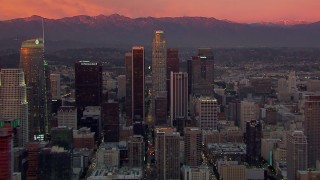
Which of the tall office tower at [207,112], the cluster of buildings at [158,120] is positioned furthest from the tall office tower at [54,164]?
the tall office tower at [207,112]

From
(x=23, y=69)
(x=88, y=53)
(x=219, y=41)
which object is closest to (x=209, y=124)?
(x=219, y=41)

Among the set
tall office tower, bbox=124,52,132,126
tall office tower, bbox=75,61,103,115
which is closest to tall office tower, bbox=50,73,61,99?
tall office tower, bbox=75,61,103,115

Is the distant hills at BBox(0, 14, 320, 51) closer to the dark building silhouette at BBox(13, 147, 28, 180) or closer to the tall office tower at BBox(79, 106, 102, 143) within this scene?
the tall office tower at BBox(79, 106, 102, 143)

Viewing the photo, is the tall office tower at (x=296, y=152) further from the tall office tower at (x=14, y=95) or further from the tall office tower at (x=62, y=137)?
the tall office tower at (x=14, y=95)

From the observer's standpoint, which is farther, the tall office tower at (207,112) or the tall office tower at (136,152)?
the tall office tower at (207,112)

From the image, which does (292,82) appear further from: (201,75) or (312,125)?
(312,125)

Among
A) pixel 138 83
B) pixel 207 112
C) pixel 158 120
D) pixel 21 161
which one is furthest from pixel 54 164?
pixel 138 83
